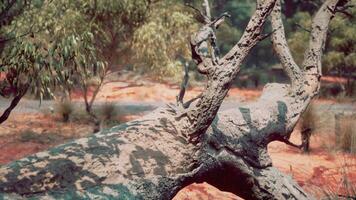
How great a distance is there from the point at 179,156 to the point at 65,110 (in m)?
9.52

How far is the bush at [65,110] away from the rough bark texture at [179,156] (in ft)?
28.4

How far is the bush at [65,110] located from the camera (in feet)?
42.3

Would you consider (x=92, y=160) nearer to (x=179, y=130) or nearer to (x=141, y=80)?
(x=179, y=130)

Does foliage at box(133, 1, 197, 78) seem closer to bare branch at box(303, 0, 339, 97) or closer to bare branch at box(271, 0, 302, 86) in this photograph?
bare branch at box(271, 0, 302, 86)

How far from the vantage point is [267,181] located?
15.2ft

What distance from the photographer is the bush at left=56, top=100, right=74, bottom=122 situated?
42.3ft

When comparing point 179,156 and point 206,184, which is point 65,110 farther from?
point 179,156

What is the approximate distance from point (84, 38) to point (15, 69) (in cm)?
69

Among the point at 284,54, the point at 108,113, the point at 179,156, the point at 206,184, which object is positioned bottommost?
the point at 108,113

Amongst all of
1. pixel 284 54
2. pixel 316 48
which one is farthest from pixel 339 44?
pixel 284 54

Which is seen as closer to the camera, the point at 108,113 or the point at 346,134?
the point at 346,134

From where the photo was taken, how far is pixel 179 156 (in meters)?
3.87

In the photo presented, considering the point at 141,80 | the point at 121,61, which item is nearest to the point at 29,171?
the point at 121,61

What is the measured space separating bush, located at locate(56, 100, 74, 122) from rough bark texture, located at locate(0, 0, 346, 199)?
8652mm
